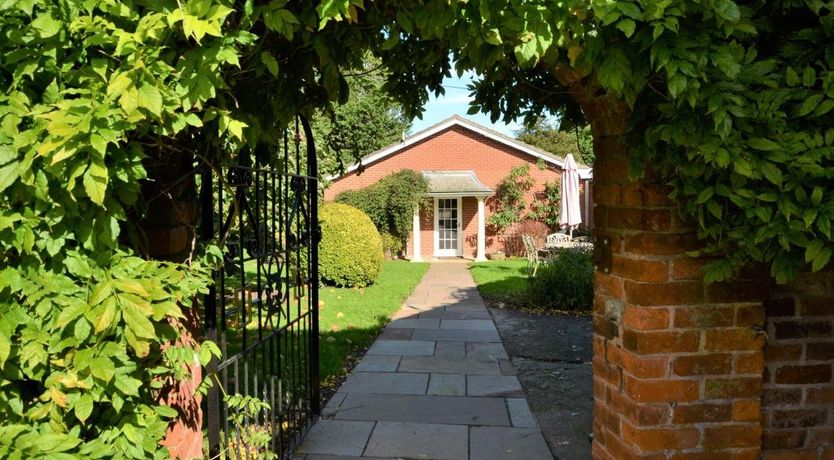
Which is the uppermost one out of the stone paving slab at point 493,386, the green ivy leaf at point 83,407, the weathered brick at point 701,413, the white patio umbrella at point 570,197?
the white patio umbrella at point 570,197

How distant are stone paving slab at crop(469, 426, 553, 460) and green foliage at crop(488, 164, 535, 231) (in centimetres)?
1611

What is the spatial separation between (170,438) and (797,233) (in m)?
2.31

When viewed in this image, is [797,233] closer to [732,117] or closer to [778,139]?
[778,139]

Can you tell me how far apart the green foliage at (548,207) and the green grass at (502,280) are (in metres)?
2.03

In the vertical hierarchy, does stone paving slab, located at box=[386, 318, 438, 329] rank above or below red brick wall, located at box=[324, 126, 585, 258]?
below

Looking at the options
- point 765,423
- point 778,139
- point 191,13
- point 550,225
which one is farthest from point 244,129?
point 550,225

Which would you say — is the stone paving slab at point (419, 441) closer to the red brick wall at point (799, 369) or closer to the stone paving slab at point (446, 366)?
the stone paving slab at point (446, 366)

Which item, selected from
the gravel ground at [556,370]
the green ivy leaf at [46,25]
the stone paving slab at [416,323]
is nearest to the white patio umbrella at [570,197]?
the gravel ground at [556,370]

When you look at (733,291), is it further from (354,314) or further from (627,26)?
(354,314)

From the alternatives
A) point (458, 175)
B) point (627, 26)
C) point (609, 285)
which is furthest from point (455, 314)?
point (458, 175)

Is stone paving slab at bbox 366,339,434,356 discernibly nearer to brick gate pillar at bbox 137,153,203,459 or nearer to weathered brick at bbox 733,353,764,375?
brick gate pillar at bbox 137,153,203,459

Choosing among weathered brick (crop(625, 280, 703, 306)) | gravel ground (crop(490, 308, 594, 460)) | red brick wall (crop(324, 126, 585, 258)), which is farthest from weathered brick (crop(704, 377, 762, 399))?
red brick wall (crop(324, 126, 585, 258))

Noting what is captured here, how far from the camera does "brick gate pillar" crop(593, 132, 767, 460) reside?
87.4 inches

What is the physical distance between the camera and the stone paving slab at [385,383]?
17.6 ft
